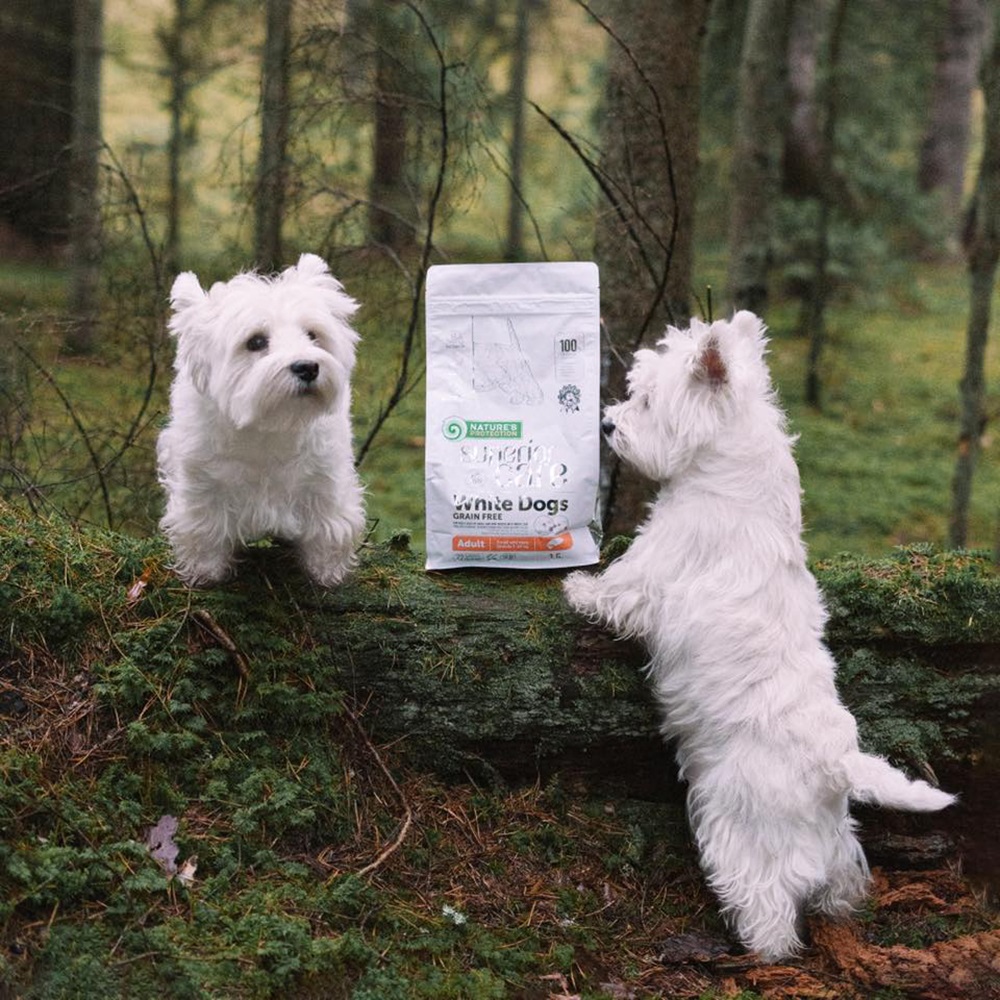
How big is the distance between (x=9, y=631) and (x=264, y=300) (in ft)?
4.85

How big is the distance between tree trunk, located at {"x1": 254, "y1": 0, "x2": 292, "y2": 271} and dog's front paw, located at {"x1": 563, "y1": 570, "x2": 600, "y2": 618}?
284 centimetres

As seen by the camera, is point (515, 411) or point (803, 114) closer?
point (515, 411)

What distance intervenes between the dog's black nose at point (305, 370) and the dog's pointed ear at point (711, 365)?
139cm

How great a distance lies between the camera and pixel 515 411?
4434 millimetres

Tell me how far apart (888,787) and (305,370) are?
233 centimetres

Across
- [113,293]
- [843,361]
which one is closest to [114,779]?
[113,293]

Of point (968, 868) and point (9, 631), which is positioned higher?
point (9, 631)

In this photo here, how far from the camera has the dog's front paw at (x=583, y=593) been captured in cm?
414

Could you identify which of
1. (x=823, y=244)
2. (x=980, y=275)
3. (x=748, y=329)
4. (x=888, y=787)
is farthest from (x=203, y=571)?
(x=823, y=244)

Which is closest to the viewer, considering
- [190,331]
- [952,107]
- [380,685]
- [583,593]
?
[190,331]

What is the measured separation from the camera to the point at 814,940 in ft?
12.5

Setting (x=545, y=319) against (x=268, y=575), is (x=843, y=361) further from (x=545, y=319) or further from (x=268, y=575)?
(x=268, y=575)

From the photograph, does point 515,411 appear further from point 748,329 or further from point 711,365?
point 748,329

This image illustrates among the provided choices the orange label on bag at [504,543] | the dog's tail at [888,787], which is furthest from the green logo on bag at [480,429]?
the dog's tail at [888,787]
